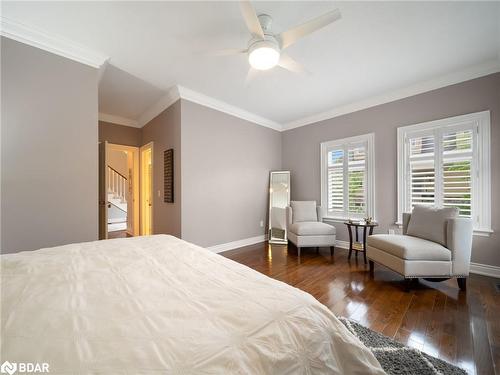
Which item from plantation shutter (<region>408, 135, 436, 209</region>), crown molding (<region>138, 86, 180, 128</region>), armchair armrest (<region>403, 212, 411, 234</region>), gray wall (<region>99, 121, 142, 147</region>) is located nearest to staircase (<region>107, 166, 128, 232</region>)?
gray wall (<region>99, 121, 142, 147</region>)

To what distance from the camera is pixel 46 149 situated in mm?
2176

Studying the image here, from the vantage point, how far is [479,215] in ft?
9.13

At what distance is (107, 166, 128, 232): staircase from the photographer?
6.94 meters

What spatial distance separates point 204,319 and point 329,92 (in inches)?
148

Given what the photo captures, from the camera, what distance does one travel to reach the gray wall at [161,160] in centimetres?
345

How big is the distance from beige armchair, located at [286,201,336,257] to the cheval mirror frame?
19.8 inches

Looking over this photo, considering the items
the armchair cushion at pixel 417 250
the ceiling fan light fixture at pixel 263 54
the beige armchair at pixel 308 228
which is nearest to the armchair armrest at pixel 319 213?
the beige armchair at pixel 308 228

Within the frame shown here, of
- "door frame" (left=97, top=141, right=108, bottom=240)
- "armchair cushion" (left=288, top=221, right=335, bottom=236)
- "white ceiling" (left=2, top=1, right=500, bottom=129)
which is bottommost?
"armchair cushion" (left=288, top=221, right=335, bottom=236)

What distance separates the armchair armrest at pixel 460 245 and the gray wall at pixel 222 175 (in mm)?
3106

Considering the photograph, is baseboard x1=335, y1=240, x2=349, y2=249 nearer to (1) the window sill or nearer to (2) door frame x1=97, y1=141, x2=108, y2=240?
(1) the window sill

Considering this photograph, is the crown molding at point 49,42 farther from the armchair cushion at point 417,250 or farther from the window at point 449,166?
the window at point 449,166

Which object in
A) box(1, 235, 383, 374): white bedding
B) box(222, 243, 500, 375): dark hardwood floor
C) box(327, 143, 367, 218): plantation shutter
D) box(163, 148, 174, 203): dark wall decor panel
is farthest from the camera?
box(327, 143, 367, 218): plantation shutter

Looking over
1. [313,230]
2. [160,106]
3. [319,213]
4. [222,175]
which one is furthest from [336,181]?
[160,106]

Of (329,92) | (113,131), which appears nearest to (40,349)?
(329,92)
